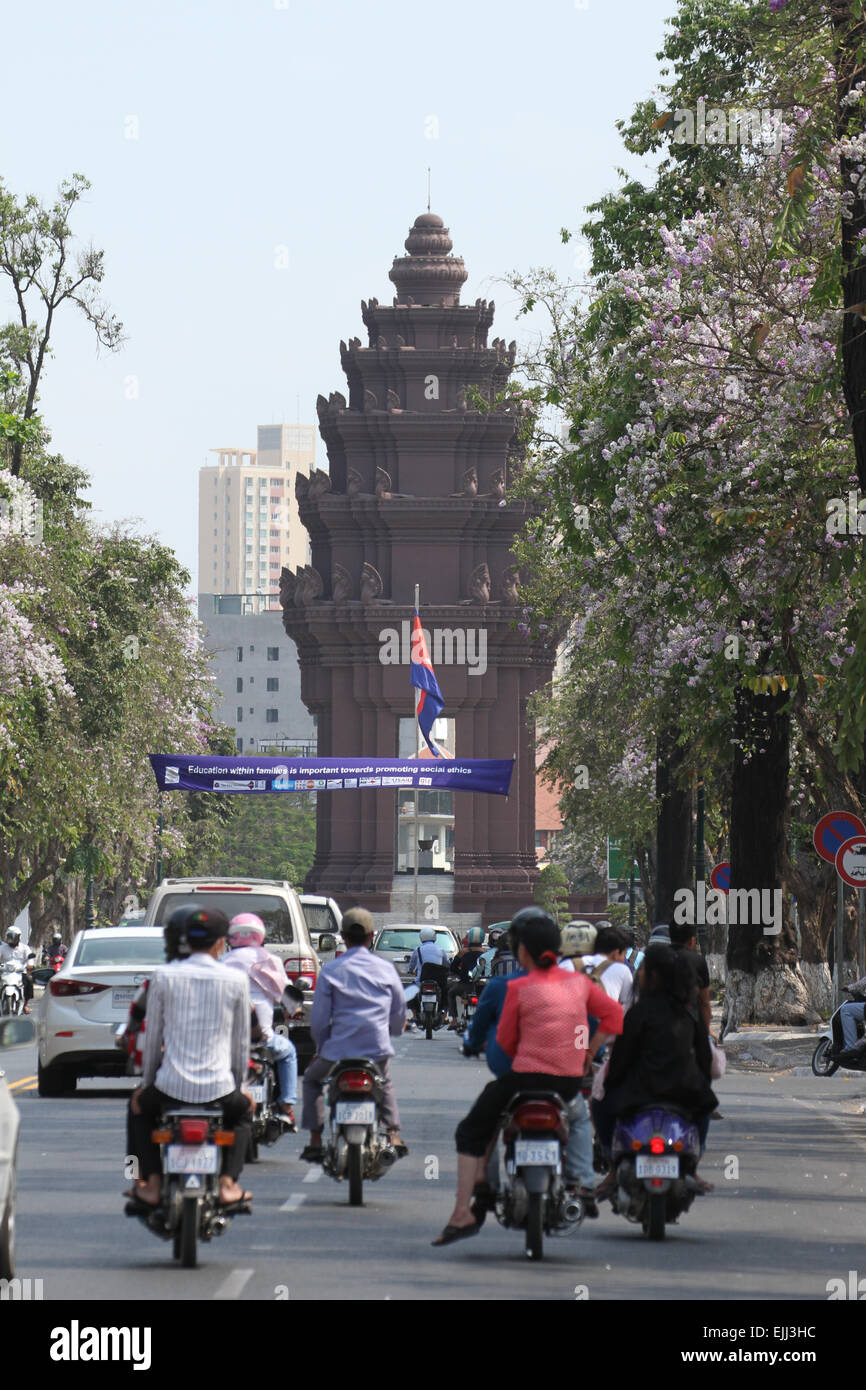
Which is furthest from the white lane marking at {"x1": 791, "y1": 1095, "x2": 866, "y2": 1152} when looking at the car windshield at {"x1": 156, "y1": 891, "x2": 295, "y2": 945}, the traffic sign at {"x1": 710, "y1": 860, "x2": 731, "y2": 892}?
the traffic sign at {"x1": 710, "y1": 860, "x2": 731, "y2": 892}

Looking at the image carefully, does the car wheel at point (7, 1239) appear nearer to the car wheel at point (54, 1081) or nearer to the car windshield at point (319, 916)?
the car wheel at point (54, 1081)

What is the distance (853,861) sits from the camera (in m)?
26.2

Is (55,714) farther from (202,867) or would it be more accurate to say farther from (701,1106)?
(202,867)

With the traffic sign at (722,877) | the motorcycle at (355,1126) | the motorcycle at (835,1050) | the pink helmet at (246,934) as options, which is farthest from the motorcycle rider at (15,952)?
the motorcycle at (355,1126)

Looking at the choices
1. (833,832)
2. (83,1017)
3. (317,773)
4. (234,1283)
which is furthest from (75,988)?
(317,773)

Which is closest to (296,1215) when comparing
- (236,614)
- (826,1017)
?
(826,1017)

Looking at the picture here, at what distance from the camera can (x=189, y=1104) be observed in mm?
10594

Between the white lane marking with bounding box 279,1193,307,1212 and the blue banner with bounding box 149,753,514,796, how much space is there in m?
37.2

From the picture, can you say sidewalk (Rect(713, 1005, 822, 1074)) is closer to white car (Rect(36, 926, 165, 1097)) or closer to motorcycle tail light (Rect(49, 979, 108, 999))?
white car (Rect(36, 926, 165, 1097))

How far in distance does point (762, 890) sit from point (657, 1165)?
22.0 meters

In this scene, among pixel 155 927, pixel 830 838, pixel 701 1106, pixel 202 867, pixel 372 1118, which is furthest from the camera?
pixel 202 867

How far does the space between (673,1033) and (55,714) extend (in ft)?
108

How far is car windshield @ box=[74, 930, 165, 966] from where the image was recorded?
850 inches

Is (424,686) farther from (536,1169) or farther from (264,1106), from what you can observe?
(536,1169)
